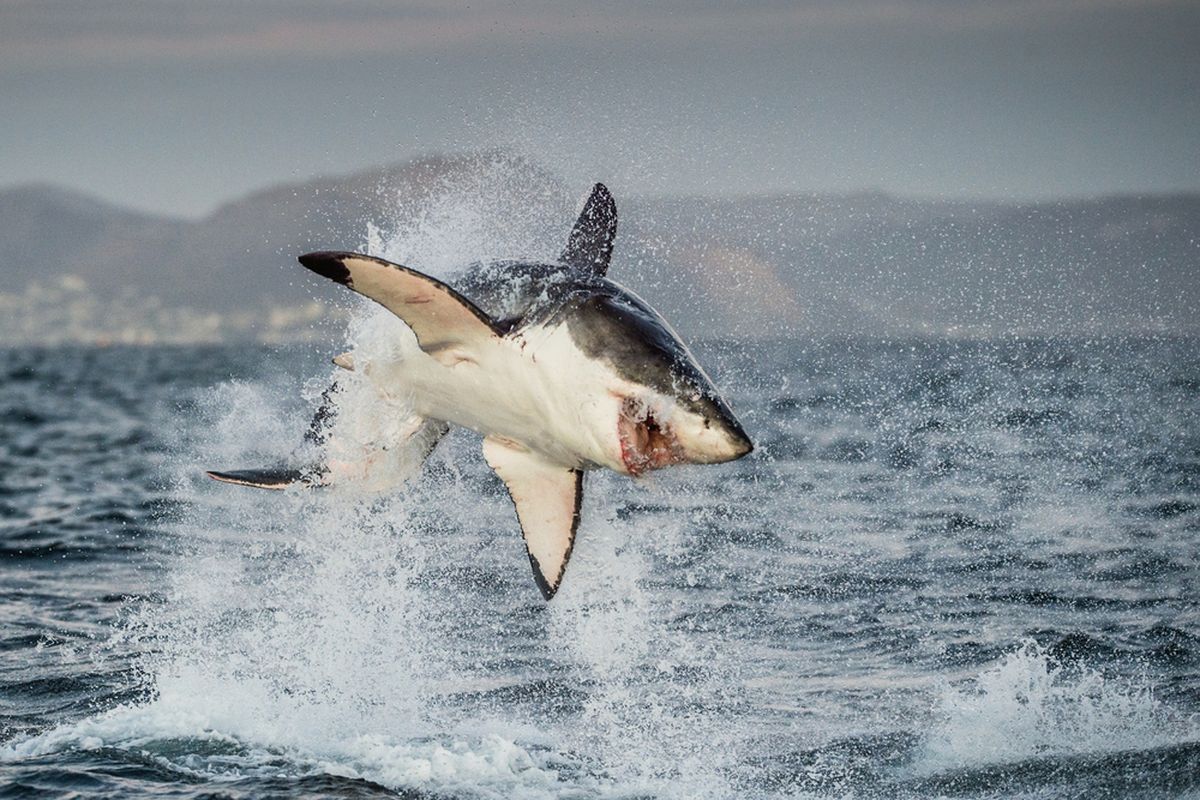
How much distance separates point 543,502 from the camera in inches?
297

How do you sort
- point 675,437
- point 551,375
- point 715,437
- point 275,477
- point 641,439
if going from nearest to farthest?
point 715,437 → point 675,437 → point 641,439 → point 551,375 → point 275,477

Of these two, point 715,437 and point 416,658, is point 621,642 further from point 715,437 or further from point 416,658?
point 715,437

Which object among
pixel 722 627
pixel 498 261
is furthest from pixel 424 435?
pixel 722 627

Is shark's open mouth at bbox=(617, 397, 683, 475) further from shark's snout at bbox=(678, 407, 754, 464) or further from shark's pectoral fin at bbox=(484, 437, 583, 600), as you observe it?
shark's pectoral fin at bbox=(484, 437, 583, 600)

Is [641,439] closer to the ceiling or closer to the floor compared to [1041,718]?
closer to the ceiling

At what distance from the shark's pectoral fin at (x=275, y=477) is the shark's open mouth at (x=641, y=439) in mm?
3297

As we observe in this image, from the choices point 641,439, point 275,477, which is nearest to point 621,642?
point 275,477

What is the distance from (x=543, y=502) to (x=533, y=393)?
129cm

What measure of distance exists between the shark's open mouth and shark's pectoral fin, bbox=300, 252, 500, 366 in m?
1.04

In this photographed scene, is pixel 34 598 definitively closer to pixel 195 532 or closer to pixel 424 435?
pixel 195 532

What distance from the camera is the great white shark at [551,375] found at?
223 inches

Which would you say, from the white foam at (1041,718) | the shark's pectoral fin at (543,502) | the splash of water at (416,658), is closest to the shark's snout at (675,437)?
the shark's pectoral fin at (543,502)

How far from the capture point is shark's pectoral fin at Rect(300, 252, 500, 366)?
6.29m

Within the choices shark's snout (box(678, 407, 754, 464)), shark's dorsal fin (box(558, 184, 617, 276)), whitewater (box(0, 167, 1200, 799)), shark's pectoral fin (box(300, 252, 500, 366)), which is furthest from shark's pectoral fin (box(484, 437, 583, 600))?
shark's snout (box(678, 407, 754, 464))
